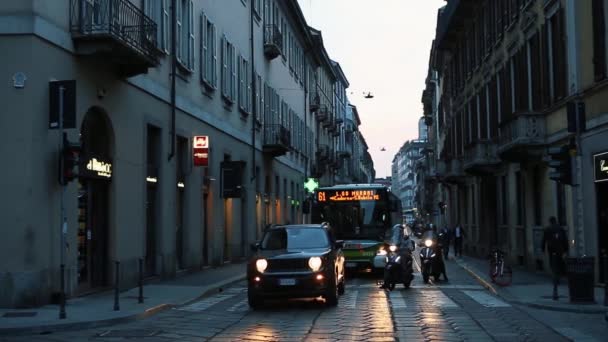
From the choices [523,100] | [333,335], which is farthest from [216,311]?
[523,100]

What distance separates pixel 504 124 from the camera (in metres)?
26.4

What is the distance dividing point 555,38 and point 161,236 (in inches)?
501

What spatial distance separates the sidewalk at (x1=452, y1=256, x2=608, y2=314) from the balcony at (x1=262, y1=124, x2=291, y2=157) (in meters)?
15.4

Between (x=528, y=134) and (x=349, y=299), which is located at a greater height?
(x=528, y=134)

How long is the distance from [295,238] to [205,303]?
8.21 ft

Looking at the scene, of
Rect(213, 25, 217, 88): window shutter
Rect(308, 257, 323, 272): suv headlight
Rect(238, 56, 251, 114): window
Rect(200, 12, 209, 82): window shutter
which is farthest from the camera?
Rect(238, 56, 251, 114): window

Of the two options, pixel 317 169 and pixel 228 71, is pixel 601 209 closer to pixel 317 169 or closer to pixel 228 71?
pixel 228 71

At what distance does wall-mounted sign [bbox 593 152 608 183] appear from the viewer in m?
18.7

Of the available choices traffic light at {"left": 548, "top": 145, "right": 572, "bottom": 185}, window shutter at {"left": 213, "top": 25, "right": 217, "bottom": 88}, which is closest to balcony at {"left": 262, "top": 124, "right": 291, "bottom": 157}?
window shutter at {"left": 213, "top": 25, "right": 217, "bottom": 88}

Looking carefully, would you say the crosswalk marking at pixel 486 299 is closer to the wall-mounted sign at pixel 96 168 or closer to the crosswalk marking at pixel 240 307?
the crosswalk marking at pixel 240 307

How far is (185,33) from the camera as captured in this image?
2488 cm

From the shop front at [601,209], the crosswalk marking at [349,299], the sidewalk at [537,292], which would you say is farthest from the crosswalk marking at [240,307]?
the shop front at [601,209]

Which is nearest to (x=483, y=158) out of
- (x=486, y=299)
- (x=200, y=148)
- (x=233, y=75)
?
(x=233, y=75)

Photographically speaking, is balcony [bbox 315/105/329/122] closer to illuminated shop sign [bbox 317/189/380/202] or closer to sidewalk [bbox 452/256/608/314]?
illuminated shop sign [bbox 317/189/380/202]
